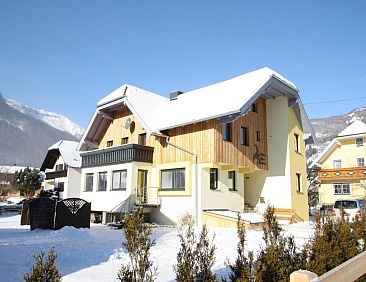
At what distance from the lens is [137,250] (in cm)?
453

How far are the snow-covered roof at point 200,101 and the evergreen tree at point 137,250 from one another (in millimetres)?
14171

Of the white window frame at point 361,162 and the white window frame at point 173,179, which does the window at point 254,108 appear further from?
the white window frame at point 361,162

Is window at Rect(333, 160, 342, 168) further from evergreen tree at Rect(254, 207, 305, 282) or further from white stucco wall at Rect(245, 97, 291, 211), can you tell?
evergreen tree at Rect(254, 207, 305, 282)

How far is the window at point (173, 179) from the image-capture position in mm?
20703

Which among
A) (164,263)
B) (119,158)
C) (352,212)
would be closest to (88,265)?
(164,263)

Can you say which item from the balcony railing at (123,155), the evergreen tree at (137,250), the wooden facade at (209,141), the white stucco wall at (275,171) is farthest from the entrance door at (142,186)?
the evergreen tree at (137,250)

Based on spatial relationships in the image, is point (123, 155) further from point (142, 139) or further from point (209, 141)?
point (209, 141)

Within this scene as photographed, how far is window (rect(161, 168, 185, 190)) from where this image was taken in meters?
20.7

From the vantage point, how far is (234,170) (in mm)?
21812

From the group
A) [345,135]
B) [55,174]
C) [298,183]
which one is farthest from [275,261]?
[345,135]

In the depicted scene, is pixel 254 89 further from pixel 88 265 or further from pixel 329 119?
pixel 329 119

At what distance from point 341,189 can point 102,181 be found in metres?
27.1

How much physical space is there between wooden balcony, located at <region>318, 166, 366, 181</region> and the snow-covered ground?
25.0 meters

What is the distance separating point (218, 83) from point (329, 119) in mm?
157014
